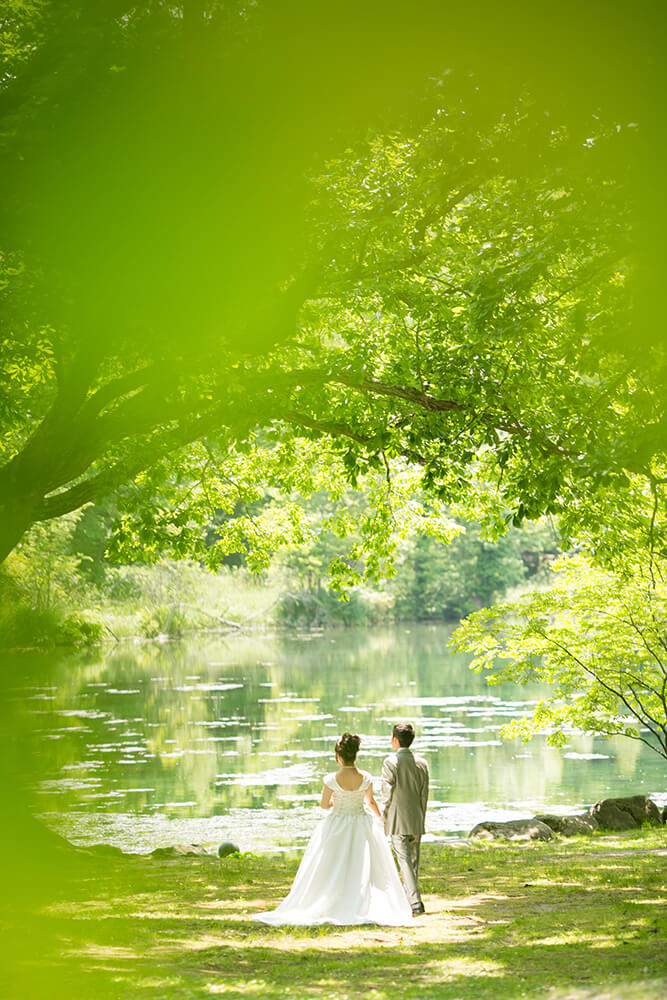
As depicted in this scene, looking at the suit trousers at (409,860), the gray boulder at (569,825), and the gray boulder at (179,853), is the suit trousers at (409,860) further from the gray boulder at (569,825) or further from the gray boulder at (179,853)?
the gray boulder at (569,825)

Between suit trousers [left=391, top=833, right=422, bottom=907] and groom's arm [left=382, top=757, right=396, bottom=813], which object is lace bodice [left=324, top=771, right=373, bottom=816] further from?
suit trousers [left=391, top=833, right=422, bottom=907]

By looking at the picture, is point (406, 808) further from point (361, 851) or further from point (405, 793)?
point (361, 851)

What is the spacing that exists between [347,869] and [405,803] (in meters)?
0.75

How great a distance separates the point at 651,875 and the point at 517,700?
22.6 metres

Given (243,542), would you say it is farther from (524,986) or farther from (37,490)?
(524,986)

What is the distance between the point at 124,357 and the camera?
10.7 m

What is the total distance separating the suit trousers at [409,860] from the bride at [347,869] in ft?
0.61

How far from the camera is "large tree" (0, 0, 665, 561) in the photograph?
680 centimetres

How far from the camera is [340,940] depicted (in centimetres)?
752

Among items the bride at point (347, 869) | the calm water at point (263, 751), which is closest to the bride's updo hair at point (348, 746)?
the bride at point (347, 869)

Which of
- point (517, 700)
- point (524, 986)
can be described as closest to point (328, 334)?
point (524, 986)

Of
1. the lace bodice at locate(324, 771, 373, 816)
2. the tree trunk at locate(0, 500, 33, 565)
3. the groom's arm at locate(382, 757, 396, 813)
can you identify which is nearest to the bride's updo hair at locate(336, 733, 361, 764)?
the lace bodice at locate(324, 771, 373, 816)

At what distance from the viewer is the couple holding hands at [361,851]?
8.20 metres

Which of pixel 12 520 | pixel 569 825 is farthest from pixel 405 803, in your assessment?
pixel 569 825
